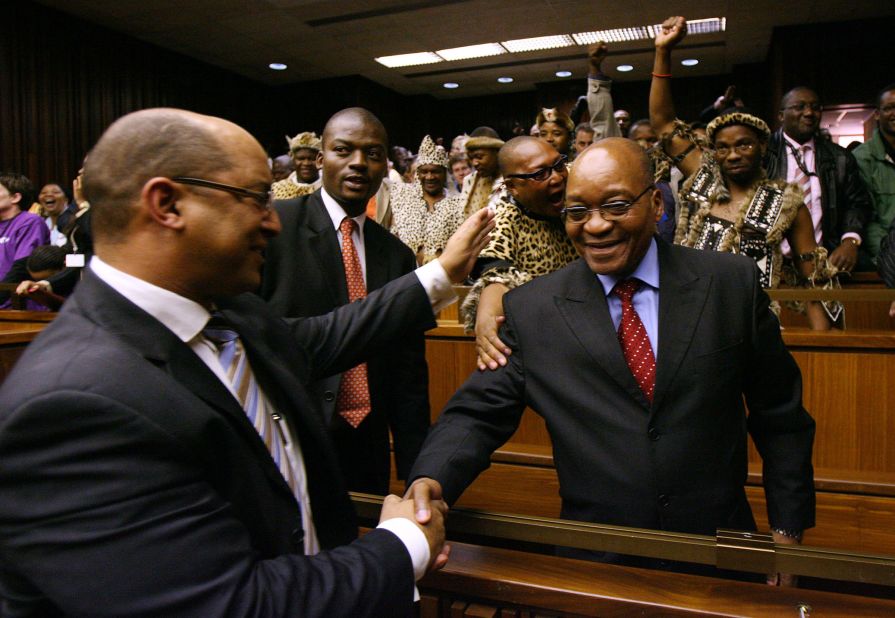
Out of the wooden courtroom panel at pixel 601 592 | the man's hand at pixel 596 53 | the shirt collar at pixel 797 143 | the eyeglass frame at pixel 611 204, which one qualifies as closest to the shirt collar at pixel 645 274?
the eyeglass frame at pixel 611 204

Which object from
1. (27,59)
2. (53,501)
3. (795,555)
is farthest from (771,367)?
(27,59)

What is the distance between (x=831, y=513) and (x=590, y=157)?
4.93ft

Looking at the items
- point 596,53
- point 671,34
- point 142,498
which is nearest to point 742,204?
point 671,34

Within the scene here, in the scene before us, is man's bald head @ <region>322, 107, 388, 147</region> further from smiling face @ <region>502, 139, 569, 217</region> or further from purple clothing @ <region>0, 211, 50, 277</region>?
purple clothing @ <region>0, 211, 50, 277</region>

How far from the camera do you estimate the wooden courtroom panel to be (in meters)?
1.04

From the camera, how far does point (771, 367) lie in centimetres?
150

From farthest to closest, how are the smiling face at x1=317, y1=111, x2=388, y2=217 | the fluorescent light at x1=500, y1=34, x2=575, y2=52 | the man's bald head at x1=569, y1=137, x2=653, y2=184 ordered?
1. the fluorescent light at x1=500, y1=34, x2=575, y2=52
2. the smiling face at x1=317, y1=111, x2=388, y2=217
3. the man's bald head at x1=569, y1=137, x2=653, y2=184

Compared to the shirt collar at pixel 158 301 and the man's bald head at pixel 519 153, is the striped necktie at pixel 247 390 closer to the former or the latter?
the shirt collar at pixel 158 301

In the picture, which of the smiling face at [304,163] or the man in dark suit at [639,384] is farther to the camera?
the smiling face at [304,163]

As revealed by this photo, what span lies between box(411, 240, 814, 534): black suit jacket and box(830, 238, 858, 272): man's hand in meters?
2.47

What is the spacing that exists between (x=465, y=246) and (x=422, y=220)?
10.8ft

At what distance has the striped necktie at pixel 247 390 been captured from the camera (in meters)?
1.11

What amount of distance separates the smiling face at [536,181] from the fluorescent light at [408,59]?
8.13 m

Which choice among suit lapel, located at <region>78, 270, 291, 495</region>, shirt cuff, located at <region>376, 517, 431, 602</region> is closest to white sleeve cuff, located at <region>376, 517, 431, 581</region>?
shirt cuff, located at <region>376, 517, 431, 602</region>
